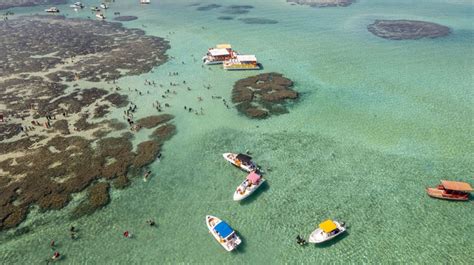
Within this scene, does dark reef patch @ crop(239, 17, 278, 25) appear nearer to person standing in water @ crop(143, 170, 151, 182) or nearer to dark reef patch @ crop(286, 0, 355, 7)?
dark reef patch @ crop(286, 0, 355, 7)

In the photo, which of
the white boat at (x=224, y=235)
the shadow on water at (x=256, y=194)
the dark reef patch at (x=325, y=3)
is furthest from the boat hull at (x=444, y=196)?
the dark reef patch at (x=325, y=3)

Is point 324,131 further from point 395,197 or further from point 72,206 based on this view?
point 72,206

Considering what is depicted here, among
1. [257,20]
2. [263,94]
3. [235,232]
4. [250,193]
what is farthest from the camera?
[257,20]

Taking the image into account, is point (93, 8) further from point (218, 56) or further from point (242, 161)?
point (242, 161)

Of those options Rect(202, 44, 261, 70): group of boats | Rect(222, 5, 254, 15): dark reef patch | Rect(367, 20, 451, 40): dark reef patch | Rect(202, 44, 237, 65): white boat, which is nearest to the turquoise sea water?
Rect(202, 44, 261, 70): group of boats

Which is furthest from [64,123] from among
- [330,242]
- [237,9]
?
[237,9]

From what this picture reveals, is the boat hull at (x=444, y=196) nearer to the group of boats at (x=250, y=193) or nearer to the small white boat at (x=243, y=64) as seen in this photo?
the group of boats at (x=250, y=193)
